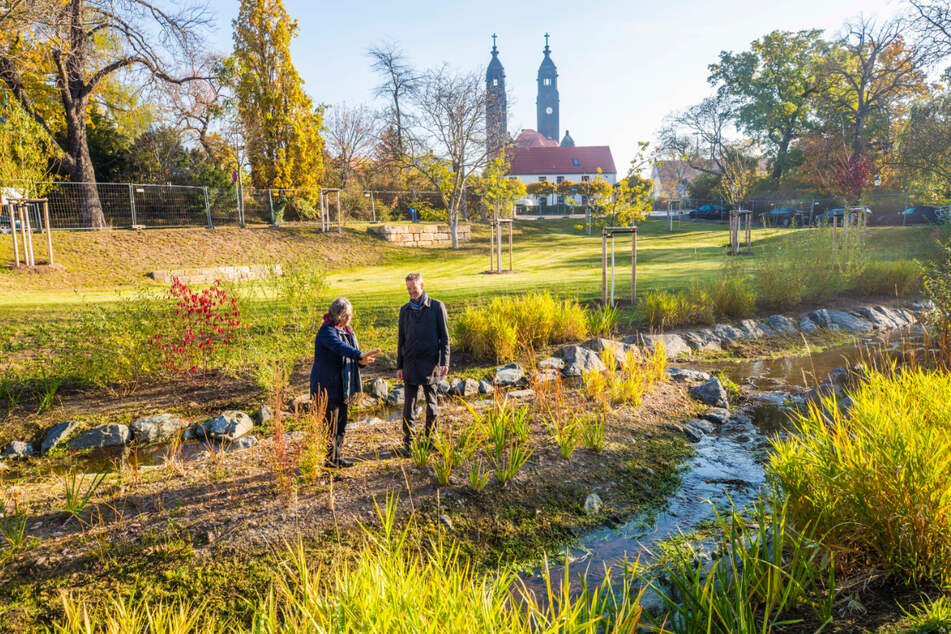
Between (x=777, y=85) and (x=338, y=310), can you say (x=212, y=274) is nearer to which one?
(x=338, y=310)

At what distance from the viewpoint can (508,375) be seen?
7285 mm

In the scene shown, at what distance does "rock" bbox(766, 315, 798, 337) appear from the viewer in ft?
31.7

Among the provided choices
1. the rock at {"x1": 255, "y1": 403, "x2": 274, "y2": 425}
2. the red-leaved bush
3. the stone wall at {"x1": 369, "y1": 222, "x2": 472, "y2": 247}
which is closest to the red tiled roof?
the stone wall at {"x1": 369, "y1": 222, "x2": 472, "y2": 247}

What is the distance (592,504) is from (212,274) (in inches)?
600

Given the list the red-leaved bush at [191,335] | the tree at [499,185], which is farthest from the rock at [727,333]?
the tree at [499,185]

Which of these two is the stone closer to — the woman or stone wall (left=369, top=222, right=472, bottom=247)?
the woman

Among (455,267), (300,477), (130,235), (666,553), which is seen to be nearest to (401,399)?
(300,477)

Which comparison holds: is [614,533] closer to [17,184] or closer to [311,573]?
[311,573]

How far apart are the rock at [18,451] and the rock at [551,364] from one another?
5680 millimetres

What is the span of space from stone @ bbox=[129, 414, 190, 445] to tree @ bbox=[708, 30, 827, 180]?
4073cm

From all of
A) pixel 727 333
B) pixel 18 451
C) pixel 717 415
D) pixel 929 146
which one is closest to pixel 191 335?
pixel 18 451

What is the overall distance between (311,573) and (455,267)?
1717cm

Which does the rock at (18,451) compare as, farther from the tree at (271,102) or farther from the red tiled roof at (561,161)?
the red tiled roof at (561,161)

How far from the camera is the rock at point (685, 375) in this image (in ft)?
23.9
